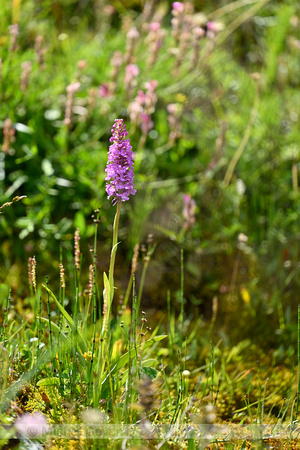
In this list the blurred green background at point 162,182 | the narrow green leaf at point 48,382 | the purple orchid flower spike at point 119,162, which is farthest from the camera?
the blurred green background at point 162,182

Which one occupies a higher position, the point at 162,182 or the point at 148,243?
the point at 162,182

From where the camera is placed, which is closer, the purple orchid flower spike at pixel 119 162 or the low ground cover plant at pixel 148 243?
the purple orchid flower spike at pixel 119 162

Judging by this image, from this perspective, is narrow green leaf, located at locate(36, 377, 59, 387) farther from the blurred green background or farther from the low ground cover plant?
the blurred green background

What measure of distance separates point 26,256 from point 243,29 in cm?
367

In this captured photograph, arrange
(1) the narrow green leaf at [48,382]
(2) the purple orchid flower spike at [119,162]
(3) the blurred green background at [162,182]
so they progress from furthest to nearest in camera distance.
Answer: (3) the blurred green background at [162,182]
(1) the narrow green leaf at [48,382]
(2) the purple orchid flower spike at [119,162]

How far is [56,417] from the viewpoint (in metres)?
1.38

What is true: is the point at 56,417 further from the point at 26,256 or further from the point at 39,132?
the point at 39,132

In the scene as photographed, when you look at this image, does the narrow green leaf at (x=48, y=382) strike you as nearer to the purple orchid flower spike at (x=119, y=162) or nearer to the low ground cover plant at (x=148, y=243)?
the low ground cover plant at (x=148, y=243)

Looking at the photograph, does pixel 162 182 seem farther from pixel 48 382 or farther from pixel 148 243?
pixel 48 382

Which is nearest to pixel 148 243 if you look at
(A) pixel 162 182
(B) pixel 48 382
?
(A) pixel 162 182

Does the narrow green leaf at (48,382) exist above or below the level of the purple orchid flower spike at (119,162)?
below

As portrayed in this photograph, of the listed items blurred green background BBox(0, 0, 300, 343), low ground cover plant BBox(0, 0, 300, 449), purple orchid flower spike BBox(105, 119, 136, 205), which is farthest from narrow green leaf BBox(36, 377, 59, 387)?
blurred green background BBox(0, 0, 300, 343)

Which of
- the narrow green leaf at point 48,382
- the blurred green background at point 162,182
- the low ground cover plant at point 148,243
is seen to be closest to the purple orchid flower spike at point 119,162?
the low ground cover plant at point 148,243

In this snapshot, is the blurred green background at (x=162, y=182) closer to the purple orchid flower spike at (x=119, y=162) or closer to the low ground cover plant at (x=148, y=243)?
the low ground cover plant at (x=148, y=243)
